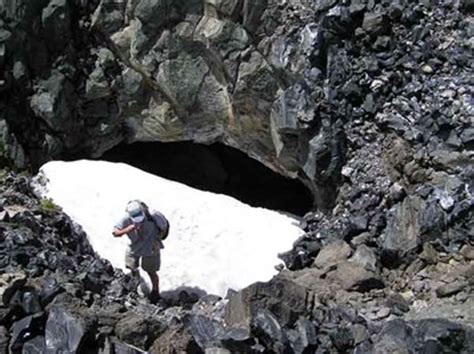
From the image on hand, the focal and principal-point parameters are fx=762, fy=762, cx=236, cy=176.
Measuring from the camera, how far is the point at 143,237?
10.6 m

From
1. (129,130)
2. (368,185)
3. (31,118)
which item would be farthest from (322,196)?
(31,118)

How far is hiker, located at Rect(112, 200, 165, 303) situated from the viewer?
10.4 metres

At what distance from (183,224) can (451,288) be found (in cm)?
553

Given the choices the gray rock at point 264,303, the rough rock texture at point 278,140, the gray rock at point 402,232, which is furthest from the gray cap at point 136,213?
the gray rock at point 402,232

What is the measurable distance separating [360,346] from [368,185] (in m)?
5.11

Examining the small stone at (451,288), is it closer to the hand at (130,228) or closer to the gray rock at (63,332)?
the hand at (130,228)

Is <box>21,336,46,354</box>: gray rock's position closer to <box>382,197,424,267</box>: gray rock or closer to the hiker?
the hiker

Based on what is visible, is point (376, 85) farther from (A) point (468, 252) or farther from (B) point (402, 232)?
(A) point (468, 252)

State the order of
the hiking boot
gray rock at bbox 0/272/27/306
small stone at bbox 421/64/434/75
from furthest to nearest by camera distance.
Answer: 1. small stone at bbox 421/64/434/75
2. the hiking boot
3. gray rock at bbox 0/272/27/306

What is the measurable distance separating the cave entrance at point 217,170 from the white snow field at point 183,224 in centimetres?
323

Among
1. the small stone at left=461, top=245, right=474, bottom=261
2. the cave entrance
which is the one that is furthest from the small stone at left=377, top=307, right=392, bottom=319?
the cave entrance

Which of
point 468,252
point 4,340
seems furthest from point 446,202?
point 4,340

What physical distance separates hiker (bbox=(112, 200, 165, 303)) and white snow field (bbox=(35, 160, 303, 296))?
2.99 feet

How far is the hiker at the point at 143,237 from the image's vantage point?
34.0 feet
